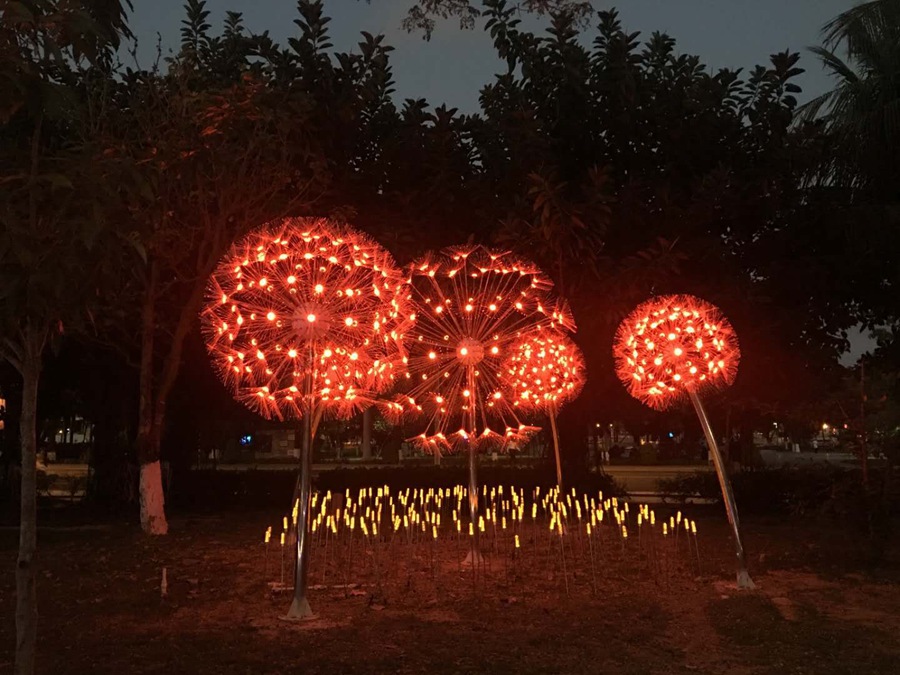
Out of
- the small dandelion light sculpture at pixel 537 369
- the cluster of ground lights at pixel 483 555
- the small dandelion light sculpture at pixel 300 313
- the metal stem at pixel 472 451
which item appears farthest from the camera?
the small dandelion light sculpture at pixel 537 369

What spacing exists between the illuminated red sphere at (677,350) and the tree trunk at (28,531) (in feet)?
26.2

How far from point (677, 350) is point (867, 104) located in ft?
36.6

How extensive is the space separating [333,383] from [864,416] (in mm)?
8127

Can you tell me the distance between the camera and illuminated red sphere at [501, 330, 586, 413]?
579 inches

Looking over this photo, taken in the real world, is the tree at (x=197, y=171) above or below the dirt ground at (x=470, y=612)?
above

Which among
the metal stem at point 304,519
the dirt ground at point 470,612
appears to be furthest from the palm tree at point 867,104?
the metal stem at point 304,519

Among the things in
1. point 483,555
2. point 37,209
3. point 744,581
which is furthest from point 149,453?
point 37,209

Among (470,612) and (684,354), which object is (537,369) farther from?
(470,612)

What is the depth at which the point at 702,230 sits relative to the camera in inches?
789

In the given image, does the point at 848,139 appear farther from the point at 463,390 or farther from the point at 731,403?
the point at 463,390

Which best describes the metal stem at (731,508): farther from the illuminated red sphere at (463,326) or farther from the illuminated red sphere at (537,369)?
the illuminated red sphere at (537,369)

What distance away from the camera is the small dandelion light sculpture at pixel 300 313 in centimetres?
993

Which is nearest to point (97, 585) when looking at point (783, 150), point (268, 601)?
point (268, 601)

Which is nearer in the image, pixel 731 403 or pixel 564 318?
pixel 564 318
